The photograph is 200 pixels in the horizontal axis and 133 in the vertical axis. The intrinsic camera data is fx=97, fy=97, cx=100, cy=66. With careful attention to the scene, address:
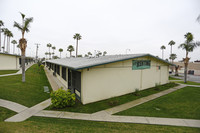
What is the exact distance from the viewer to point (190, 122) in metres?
6.10

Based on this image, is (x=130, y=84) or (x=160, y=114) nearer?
(x=160, y=114)

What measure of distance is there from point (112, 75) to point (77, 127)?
18.7 ft

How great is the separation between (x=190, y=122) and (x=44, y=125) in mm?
8824

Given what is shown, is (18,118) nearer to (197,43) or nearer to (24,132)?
(24,132)

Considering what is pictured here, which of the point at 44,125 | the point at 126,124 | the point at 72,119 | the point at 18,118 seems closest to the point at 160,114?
the point at 126,124

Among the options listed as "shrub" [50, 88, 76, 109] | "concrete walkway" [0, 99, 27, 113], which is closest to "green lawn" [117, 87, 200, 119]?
"shrub" [50, 88, 76, 109]

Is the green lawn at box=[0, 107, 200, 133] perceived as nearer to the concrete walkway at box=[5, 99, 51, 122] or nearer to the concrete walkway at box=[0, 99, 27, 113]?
the concrete walkway at box=[5, 99, 51, 122]

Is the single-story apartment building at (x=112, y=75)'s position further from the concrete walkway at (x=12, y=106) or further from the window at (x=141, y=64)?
the concrete walkway at (x=12, y=106)

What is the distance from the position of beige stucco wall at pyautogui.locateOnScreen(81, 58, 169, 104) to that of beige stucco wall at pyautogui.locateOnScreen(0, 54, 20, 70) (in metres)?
A: 28.7

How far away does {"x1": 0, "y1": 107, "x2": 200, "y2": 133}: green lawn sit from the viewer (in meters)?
4.85

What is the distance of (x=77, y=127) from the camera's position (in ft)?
17.6

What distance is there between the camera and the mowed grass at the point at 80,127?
485 cm

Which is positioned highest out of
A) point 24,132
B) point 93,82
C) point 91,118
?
point 93,82

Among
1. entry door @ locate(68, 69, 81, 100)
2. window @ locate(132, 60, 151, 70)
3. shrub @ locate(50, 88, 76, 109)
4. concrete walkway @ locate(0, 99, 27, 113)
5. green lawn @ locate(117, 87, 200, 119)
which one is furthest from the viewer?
window @ locate(132, 60, 151, 70)
